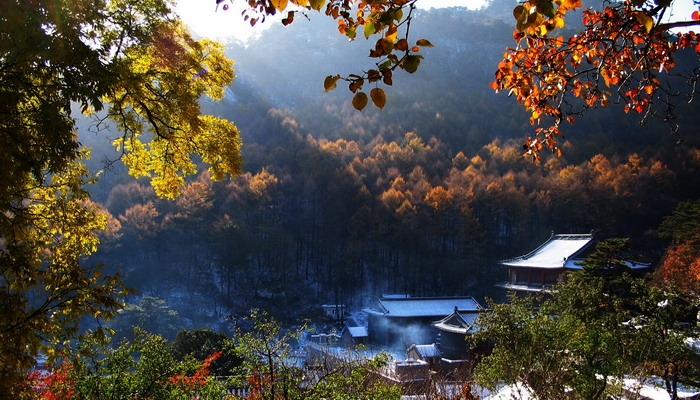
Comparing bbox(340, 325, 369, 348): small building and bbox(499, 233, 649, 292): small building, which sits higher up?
bbox(499, 233, 649, 292): small building

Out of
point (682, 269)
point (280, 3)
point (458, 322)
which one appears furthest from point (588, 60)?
point (458, 322)

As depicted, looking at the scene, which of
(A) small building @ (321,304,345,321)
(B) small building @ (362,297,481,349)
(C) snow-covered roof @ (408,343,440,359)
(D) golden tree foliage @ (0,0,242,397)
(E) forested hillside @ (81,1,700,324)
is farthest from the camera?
(E) forested hillside @ (81,1,700,324)

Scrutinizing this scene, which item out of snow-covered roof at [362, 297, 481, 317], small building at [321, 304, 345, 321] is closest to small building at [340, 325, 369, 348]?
snow-covered roof at [362, 297, 481, 317]

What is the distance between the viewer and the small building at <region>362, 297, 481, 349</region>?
2308 centimetres

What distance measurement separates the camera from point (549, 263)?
2309 cm

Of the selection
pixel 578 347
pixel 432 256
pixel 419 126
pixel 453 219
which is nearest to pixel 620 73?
pixel 578 347

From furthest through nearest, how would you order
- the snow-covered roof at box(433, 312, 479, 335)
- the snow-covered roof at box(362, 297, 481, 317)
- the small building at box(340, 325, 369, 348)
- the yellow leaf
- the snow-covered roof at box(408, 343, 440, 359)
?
1. the snow-covered roof at box(362, 297, 481, 317)
2. the small building at box(340, 325, 369, 348)
3. the snow-covered roof at box(433, 312, 479, 335)
4. the snow-covered roof at box(408, 343, 440, 359)
5. the yellow leaf

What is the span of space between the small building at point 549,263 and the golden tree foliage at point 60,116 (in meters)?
20.9

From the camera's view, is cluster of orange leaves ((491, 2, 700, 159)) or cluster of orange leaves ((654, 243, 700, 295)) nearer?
cluster of orange leaves ((491, 2, 700, 159))

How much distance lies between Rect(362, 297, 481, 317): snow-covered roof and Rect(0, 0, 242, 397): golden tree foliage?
65.8 ft

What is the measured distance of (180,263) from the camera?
1214 inches

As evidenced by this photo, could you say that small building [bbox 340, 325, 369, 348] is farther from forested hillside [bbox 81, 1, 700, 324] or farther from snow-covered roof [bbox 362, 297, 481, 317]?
forested hillside [bbox 81, 1, 700, 324]

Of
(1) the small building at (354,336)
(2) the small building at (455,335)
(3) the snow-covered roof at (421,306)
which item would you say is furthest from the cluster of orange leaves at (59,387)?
(3) the snow-covered roof at (421,306)

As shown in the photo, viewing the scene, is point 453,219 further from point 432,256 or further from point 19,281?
point 19,281
